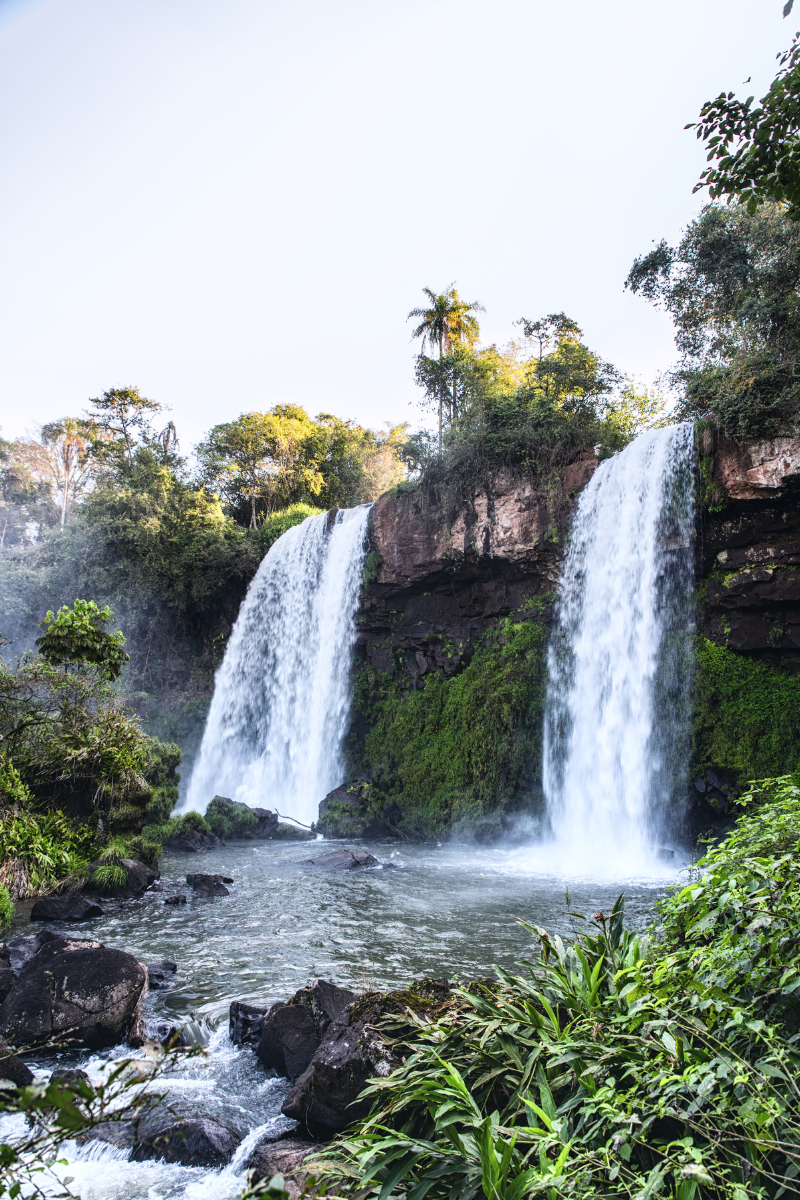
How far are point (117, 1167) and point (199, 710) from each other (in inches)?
870

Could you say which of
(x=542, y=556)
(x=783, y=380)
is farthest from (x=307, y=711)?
(x=783, y=380)

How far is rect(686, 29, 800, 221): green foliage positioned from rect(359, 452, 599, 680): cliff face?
38.4 ft

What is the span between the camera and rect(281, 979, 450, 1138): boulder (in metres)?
3.48

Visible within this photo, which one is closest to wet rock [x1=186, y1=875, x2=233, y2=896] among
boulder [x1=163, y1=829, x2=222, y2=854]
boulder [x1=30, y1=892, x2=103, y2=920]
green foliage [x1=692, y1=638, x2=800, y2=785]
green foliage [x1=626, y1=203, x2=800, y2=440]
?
boulder [x1=30, y1=892, x2=103, y2=920]

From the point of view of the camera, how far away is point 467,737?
1736 cm

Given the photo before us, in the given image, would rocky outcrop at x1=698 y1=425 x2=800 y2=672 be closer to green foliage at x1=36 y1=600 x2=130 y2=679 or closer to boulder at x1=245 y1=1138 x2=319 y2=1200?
green foliage at x1=36 y1=600 x2=130 y2=679

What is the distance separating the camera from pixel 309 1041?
15.2 feet

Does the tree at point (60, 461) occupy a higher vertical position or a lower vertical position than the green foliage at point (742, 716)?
higher

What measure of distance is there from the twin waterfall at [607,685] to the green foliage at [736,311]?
1.48m

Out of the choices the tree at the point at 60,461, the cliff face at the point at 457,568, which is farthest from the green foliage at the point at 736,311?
A: the tree at the point at 60,461

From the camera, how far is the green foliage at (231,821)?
15695 millimetres

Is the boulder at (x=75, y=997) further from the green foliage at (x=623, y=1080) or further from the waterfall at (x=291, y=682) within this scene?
the waterfall at (x=291, y=682)

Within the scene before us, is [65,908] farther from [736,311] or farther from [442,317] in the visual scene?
[442,317]

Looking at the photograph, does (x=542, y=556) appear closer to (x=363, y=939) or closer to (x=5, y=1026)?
(x=363, y=939)
